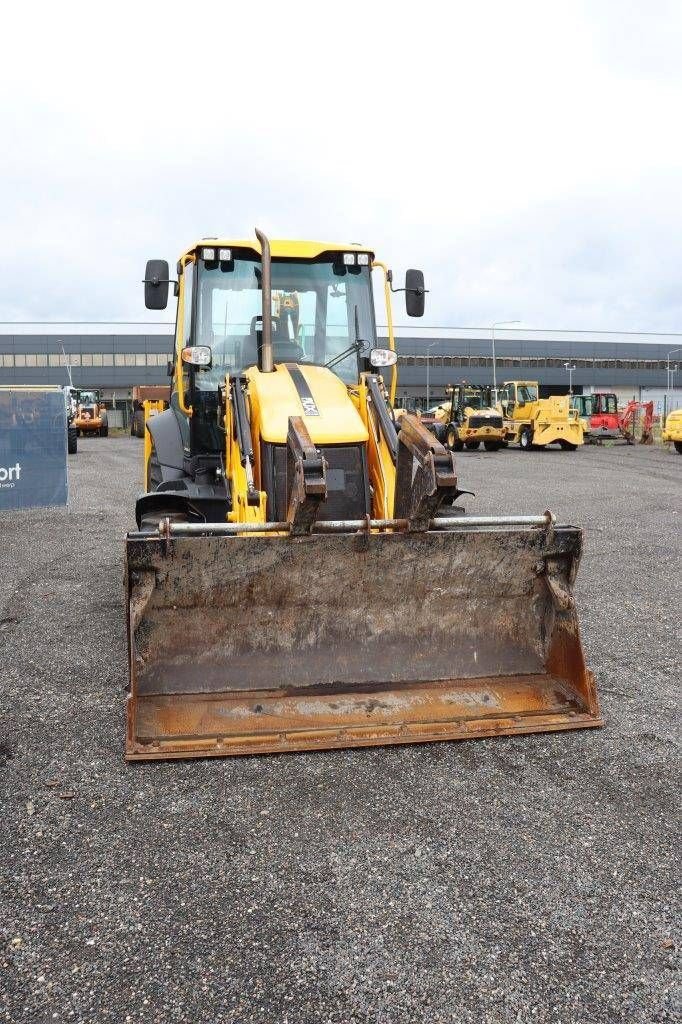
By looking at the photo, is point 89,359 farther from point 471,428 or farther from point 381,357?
point 381,357

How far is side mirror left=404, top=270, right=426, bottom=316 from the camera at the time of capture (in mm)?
6652

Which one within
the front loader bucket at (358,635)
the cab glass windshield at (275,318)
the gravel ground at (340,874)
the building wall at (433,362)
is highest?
the building wall at (433,362)

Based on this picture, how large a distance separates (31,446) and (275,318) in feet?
21.3

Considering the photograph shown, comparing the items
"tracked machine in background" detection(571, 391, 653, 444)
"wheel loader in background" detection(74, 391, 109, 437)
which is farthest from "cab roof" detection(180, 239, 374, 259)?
"wheel loader in background" detection(74, 391, 109, 437)

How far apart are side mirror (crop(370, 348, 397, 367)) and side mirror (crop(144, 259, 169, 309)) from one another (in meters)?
1.79

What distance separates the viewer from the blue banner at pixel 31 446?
11227mm

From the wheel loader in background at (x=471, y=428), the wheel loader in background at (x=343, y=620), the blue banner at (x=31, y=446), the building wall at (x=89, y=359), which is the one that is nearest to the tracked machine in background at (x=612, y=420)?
the wheel loader in background at (x=471, y=428)

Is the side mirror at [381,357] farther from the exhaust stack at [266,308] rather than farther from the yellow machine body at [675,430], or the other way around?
the yellow machine body at [675,430]

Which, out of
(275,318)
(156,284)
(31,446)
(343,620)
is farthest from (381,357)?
(31,446)

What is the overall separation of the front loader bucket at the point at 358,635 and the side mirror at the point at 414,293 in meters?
2.89

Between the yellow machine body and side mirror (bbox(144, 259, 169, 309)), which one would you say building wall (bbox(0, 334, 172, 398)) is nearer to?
the yellow machine body

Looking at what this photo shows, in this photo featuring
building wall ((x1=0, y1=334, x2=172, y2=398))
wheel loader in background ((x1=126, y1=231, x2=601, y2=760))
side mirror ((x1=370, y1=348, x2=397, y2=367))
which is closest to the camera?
wheel loader in background ((x1=126, y1=231, x2=601, y2=760))

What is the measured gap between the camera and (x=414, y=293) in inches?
262

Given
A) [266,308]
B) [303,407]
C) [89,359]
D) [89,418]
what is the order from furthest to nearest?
[89,359] < [89,418] < [266,308] < [303,407]
